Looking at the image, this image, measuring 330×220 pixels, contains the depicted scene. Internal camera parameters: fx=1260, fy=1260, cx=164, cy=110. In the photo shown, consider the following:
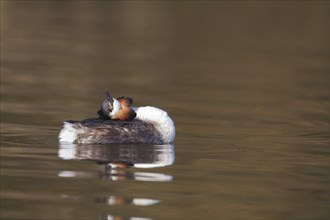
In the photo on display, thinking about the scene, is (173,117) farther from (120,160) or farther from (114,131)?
(120,160)

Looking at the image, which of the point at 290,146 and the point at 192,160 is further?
the point at 290,146

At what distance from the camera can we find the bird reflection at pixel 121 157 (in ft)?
37.1

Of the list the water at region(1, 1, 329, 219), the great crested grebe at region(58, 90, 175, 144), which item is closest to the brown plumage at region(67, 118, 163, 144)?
the great crested grebe at region(58, 90, 175, 144)

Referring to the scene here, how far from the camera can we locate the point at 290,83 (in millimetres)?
21875

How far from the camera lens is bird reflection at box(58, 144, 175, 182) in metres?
11.3

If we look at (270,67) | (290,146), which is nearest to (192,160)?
(290,146)

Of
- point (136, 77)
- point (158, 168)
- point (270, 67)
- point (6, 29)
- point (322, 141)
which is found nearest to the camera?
point (158, 168)

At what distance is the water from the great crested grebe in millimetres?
120

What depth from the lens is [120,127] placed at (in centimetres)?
1313

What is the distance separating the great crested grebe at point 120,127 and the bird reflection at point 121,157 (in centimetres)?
8

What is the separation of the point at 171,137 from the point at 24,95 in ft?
14.3

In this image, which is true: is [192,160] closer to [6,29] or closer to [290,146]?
[290,146]

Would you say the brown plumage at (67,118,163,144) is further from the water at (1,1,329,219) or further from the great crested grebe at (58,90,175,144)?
the water at (1,1,329,219)

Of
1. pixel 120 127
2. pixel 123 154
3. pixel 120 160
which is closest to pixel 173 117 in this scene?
pixel 120 127
